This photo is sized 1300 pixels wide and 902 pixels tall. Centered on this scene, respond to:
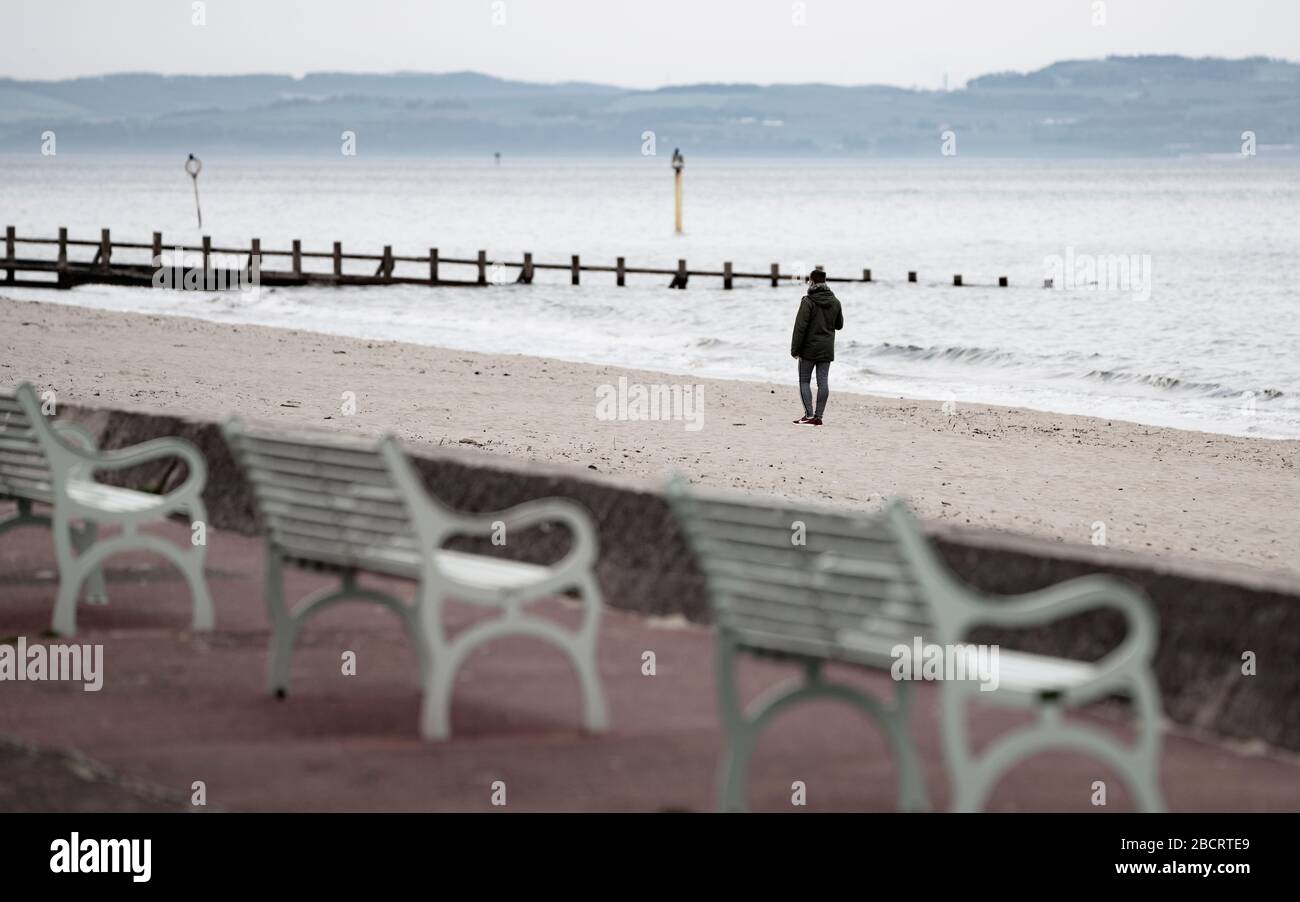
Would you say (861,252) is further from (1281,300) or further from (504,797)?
(504,797)

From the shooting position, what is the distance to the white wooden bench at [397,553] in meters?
4.50

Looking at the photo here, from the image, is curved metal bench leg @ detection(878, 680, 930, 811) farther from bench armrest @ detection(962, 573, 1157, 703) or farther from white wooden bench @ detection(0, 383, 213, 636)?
white wooden bench @ detection(0, 383, 213, 636)

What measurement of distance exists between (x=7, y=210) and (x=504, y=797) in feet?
378

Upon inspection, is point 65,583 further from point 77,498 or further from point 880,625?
point 880,625

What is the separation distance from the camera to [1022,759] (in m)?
4.42

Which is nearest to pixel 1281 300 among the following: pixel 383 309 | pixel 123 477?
pixel 383 309

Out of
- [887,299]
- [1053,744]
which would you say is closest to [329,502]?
[1053,744]

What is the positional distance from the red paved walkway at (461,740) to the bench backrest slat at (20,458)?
1.52 ft

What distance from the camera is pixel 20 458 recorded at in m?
5.98

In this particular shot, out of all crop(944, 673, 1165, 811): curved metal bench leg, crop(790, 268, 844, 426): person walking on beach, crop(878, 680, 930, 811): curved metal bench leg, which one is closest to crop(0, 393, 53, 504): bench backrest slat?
crop(878, 680, 930, 811): curved metal bench leg

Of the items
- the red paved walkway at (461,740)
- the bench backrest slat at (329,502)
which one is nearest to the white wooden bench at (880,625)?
the red paved walkway at (461,740)

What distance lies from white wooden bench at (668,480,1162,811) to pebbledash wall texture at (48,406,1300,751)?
765mm
